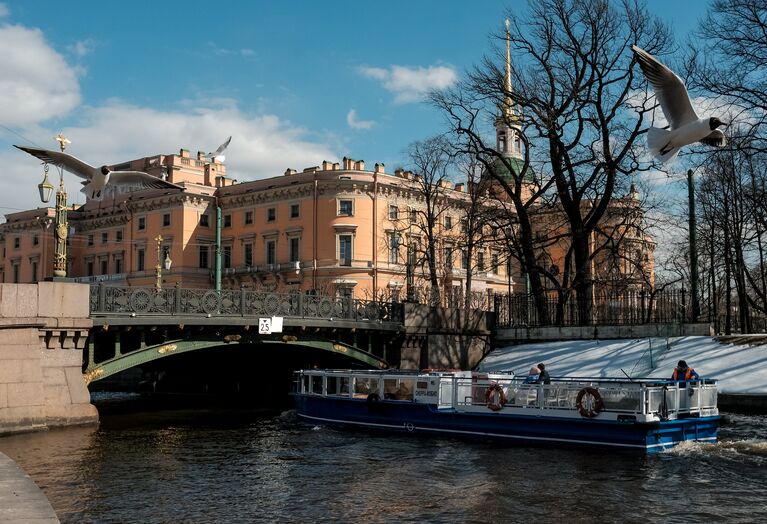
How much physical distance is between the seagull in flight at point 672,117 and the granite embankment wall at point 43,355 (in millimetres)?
17561

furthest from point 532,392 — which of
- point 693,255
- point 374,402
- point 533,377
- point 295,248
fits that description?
point 295,248

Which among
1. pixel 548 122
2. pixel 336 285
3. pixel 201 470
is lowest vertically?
pixel 201 470

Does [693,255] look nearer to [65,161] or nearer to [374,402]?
[374,402]

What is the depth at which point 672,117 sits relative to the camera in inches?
715

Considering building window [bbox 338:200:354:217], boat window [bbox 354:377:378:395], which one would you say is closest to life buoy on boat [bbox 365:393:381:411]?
boat window [bbox 354:377:378:395]

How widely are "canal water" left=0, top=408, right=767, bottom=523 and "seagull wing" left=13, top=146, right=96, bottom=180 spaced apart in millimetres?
7359

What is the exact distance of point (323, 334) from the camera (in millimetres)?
36125

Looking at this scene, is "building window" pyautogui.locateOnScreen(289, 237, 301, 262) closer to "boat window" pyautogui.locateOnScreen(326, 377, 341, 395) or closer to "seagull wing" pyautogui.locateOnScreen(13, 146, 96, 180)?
"boat window" pyautogui.locateOnScreen(326, 377, 341, 395)

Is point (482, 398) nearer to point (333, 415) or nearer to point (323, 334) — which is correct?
point (333, 415)

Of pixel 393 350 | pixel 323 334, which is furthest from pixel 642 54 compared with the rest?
pixel 393 350

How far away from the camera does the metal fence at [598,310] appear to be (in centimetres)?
3988

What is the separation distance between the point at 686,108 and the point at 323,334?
21.1 m

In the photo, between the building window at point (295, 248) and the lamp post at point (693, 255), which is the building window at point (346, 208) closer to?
the building window at point (295, 248)

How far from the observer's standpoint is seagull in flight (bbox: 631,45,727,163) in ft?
55.9
